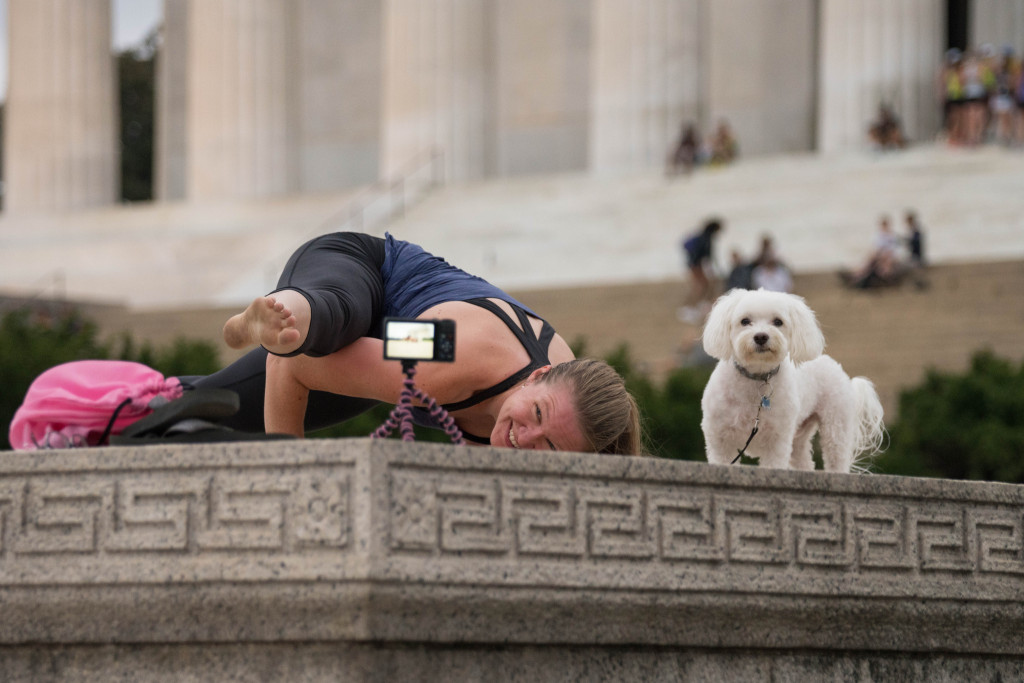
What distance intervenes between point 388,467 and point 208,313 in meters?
23.4

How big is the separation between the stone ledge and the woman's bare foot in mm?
650

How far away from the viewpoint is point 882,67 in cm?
3694

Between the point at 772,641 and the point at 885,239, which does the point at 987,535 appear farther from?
the point at 885,239

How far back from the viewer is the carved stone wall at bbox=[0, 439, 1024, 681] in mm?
4383

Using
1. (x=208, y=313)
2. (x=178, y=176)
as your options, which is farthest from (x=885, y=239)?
(x=178, y=176)

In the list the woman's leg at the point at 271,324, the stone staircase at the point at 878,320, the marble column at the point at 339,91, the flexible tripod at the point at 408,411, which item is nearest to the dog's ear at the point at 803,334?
the flexible tripod at the point at 408,411

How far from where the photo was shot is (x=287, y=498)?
14.4 feet

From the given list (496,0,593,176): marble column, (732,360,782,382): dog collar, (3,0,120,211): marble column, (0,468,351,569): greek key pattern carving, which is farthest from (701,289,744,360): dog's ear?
(3,0,120,211): marble column

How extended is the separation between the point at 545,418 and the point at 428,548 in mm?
1108

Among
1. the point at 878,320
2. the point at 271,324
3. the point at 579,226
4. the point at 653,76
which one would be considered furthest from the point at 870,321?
the point at 653,76

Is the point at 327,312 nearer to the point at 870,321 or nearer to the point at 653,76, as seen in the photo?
the point at 870,321

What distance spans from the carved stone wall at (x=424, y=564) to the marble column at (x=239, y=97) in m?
40.9

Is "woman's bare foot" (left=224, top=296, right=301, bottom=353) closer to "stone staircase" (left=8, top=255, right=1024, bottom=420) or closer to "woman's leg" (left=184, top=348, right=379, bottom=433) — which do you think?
"woman's leg" (left=184, top=348, right=379, bottom=433)

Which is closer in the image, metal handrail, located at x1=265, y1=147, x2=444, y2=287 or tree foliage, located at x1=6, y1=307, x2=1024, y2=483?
tree foliage, located at x1=6, y1=307, x2=1024, y2=483
